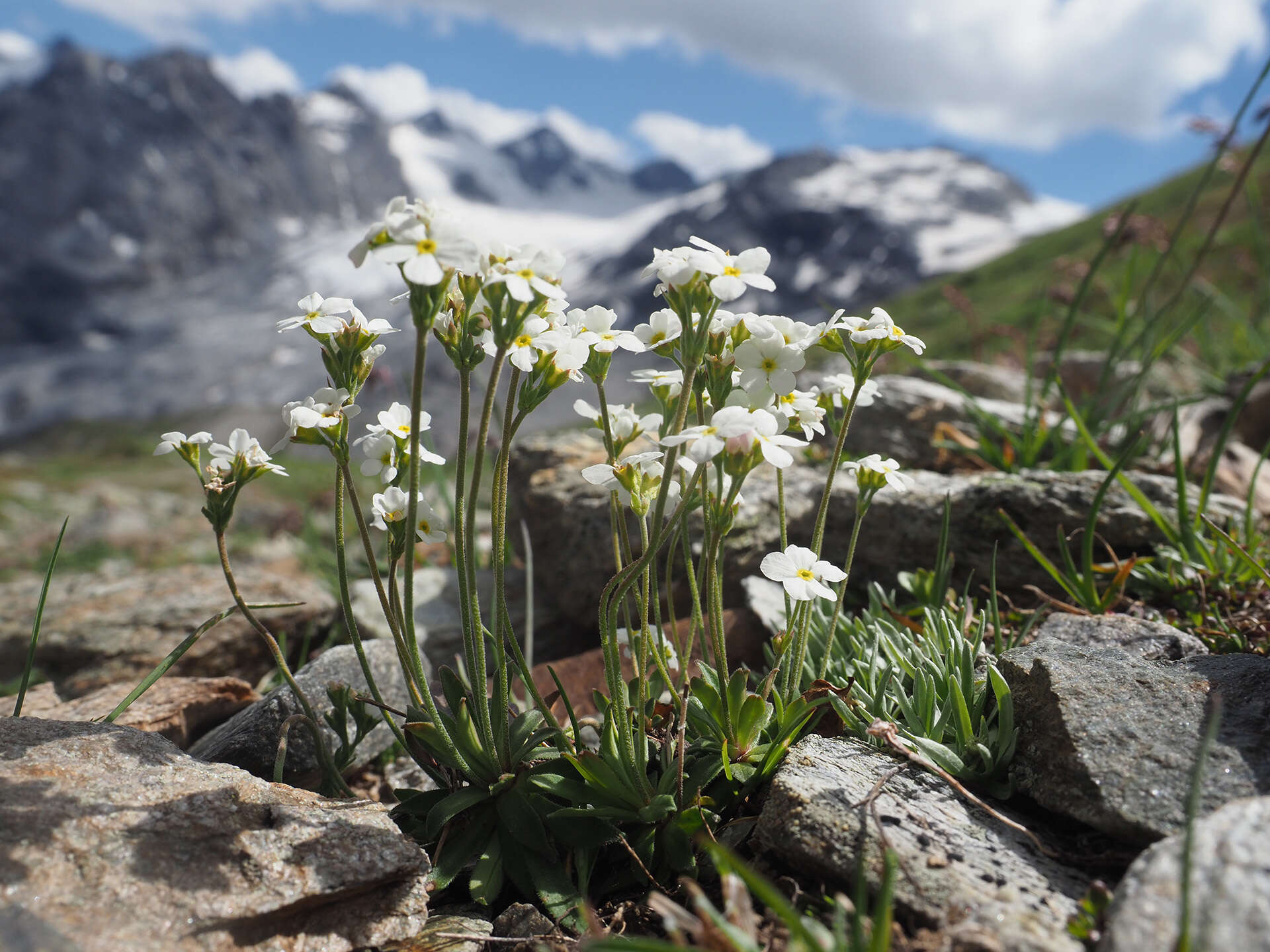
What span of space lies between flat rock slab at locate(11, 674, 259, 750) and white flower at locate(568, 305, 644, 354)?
2711 millimetres

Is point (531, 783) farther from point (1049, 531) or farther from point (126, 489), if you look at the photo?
point (126, 489)

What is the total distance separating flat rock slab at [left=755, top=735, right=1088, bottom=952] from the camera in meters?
2.07

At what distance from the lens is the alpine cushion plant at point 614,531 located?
2355 millimetres

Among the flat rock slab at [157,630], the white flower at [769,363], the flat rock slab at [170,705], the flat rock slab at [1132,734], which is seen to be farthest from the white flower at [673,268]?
the flat rock slab at [157,630]

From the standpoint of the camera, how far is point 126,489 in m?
28.5

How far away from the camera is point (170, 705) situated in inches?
146

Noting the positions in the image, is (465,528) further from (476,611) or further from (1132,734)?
(1132,734)

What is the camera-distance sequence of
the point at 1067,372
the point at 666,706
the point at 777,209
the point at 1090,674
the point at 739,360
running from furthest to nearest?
the point at 777,209 → the point at 1067,372 → the point at 666,706 → the point at 1090,674 → the point at 739,360

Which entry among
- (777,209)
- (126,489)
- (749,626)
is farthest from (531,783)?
(777,209)

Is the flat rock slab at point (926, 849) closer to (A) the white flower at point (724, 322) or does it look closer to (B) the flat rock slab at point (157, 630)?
(A) the white flower at point (724, 322)

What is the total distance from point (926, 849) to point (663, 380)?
1714mm

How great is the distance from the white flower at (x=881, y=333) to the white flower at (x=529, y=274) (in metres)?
0.99

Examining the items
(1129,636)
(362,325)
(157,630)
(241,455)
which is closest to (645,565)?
(362,325)

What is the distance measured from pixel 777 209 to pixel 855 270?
37.3m
